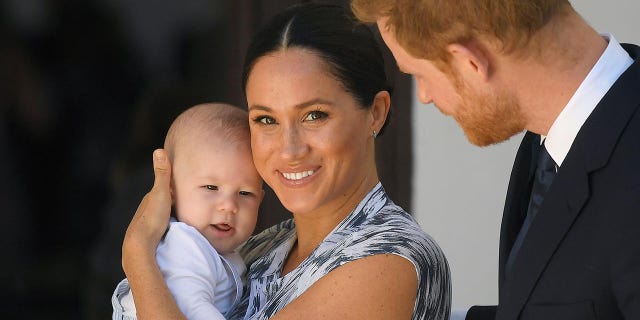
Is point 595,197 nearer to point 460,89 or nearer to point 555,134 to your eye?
point 555,134

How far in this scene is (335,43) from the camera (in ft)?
8.68

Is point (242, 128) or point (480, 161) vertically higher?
point (242, 128)

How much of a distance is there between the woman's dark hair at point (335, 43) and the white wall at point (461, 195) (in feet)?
5.76

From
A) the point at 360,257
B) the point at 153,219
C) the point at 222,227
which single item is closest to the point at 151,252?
the point at 153,219

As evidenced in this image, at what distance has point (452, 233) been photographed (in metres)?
4.59

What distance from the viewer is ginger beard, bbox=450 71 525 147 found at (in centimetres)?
204

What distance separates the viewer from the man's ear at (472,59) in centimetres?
202

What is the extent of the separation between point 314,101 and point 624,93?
0.87m

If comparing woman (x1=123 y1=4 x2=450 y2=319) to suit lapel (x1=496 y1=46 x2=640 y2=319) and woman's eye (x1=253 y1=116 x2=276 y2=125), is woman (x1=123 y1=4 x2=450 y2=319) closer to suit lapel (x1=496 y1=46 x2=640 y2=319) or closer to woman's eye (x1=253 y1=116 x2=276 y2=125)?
woman's eye (x1=253 y1=116 x2=276 y2=125)

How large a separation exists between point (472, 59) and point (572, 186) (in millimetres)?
297

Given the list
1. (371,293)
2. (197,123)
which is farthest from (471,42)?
(197,123)

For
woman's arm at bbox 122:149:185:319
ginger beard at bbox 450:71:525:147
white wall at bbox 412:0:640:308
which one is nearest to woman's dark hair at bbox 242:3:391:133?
woman's arm at bbox 122:149:185:319

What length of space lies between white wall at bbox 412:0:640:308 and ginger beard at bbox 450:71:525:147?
2333 millimetres

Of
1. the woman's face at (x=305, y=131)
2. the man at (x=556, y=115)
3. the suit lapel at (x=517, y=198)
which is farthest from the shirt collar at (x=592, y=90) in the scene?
the woman's face at (x=305, y=131)
